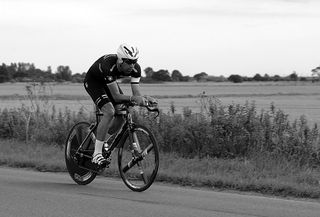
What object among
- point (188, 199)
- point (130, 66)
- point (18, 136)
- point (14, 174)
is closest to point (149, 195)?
point (188, 199)

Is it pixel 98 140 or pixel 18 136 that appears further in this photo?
pixel 18 136

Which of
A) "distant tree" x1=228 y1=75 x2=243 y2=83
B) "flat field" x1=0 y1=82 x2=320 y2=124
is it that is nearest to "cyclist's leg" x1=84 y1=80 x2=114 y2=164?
"flat field" x1=0 y1=82 x2=320 y2=124

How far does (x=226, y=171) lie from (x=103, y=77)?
3.10m

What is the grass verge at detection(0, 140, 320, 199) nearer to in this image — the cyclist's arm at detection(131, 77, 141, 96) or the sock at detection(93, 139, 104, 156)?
the sock at detection(93, 139, 104, 156)

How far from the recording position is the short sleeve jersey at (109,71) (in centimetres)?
809

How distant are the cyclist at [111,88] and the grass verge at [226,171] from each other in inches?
60.4

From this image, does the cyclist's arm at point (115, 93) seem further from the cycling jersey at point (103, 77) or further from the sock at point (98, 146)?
the sock at point (98, 146)

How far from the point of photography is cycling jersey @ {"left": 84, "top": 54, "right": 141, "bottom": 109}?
811 cm

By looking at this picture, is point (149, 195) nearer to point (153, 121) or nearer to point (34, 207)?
point (34, 207)

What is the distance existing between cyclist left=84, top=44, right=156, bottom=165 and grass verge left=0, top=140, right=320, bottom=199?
1.54 metres

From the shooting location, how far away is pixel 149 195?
8.02 metres

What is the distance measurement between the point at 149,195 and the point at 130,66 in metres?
1.81

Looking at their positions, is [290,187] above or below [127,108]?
below

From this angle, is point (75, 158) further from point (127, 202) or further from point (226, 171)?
point (226, 171)
